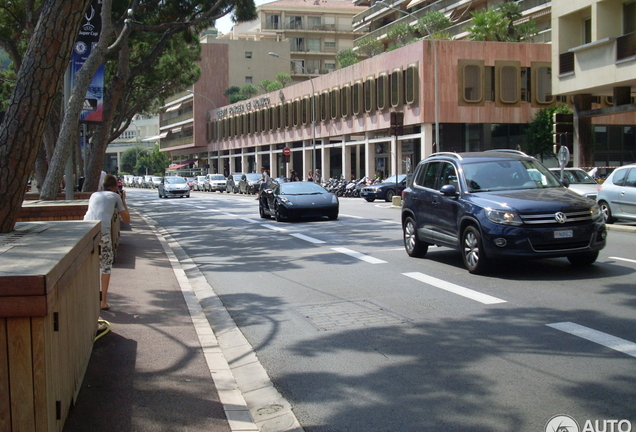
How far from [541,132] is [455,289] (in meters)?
36.0

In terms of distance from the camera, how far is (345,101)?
55062mm

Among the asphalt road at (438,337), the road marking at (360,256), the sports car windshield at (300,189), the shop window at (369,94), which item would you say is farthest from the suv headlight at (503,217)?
the shop window at (369,94)

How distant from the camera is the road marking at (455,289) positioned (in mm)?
8719

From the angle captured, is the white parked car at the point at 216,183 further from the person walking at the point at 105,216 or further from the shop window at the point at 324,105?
the person walking at the point at 105,216

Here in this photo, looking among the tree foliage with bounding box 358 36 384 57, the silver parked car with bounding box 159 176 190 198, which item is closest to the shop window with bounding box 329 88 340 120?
the silver parked car with bounding box 159 176 190 198

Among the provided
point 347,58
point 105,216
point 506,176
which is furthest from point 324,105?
point 105,216

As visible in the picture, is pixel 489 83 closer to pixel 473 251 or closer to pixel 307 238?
pixel 307 238

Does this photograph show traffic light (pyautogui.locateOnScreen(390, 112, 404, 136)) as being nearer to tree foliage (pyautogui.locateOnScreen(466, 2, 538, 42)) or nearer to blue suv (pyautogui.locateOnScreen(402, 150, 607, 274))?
blue suv (pyautogui.locateOnScreen(402, 150, 607, 274))

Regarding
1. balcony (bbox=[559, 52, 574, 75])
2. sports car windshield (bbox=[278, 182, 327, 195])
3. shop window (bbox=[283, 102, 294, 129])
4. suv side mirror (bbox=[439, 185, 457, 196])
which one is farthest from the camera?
shop window (bbox=[283, 102, 294, 129])

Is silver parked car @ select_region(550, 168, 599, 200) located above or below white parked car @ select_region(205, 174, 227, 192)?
above

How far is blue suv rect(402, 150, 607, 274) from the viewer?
993 centimetres

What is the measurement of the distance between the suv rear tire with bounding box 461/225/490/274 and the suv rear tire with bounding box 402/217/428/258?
190 centimetres

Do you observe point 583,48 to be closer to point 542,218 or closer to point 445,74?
point 445,74

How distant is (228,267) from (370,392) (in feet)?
25.4
